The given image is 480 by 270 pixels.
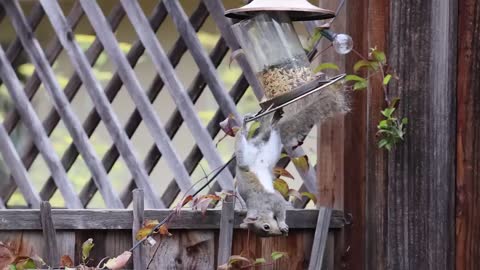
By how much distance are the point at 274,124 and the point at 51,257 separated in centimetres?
92

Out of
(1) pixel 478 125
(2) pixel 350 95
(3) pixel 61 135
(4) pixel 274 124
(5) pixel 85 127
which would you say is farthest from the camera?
(3) pixel 61 135

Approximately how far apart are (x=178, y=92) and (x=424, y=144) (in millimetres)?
1020

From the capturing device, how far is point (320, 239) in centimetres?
332

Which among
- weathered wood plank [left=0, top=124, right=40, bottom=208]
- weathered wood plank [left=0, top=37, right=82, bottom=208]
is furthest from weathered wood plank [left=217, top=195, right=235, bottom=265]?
weathered wood plank [left=0, top=124, right=40, bottom=208]

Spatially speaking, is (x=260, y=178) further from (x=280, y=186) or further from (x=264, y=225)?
(x=280, y=186)

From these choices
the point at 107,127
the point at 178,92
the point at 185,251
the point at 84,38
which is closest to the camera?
the point at 185,251

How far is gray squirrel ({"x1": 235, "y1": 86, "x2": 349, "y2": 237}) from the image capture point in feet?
9.17

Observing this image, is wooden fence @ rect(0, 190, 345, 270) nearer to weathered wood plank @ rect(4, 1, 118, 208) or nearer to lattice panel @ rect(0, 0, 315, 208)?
lattice panel @ rect(0, 0, 315, 208)

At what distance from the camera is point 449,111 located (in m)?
3.15

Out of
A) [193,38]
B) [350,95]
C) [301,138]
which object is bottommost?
[301,138]

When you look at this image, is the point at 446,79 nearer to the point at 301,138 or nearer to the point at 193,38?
the point at 301,138

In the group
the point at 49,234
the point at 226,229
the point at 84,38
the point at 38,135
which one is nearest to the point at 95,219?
the point at 49,234

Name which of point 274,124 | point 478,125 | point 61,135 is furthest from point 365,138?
point 61,135

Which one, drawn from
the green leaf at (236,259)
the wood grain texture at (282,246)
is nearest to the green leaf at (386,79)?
the wood grain texture at (282,246)
